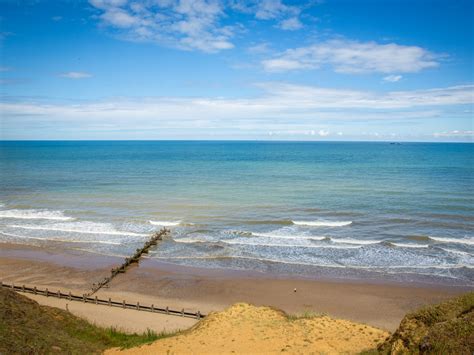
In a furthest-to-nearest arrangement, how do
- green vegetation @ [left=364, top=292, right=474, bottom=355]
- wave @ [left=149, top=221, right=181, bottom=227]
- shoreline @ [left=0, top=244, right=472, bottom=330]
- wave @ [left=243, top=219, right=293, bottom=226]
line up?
wave @ [left=149, top=221, right=181, bottom=227], wave @ [left=243, top=219, right=293, bottom=226], shoreline @ [left=0, top=244, right=472, bottom=330], green vegetation @ [left=364, top=292, right=474, bottom=355]

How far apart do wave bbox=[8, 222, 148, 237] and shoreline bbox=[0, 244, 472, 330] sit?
6.98 metres

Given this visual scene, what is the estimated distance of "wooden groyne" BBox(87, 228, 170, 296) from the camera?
24922mm

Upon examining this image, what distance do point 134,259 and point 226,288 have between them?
940cm

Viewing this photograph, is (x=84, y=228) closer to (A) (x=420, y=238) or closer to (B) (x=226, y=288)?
(B) (x=226, y=288)

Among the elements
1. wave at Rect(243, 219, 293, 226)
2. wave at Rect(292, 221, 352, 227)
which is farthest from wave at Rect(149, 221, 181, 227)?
wave at Rect(292, 221, 352, 227)

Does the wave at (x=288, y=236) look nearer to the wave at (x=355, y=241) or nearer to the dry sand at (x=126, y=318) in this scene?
the wave at (x=355, y=241)

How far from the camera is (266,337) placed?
14508mm

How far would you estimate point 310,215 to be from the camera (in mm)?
41812

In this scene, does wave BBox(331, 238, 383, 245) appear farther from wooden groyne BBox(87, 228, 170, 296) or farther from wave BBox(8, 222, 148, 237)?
wave BBox(8, 222, 148, 237)

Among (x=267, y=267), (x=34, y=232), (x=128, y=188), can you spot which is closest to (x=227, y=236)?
(x=267, y=267)

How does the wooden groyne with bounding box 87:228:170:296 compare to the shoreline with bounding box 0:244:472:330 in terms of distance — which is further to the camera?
the wooden groyne with bounding box 87:228:170:296

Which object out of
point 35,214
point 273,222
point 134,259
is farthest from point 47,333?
point 35,214

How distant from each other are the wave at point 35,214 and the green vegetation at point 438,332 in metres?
38.4

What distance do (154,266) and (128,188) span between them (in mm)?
35371
